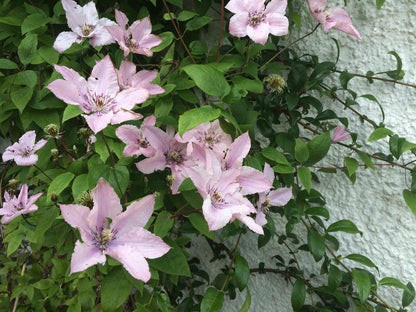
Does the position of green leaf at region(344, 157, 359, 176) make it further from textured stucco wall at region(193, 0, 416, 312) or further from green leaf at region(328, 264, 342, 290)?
green leaf at region(328, 264, 342, 290)

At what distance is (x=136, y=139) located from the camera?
0.69m

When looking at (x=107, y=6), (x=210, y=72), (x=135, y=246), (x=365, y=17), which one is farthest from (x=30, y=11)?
(x=365, y=17)

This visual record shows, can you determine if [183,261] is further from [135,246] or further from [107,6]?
[107,6]

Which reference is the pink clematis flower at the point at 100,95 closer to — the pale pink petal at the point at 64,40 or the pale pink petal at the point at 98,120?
the pale pink petal at the point at 98,120

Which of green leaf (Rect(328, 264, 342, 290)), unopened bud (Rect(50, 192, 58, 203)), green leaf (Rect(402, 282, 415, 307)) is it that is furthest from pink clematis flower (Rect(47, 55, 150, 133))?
green leaf (Rect(402, 282, 415, 307))

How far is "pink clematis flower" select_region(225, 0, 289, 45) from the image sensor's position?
653 mm

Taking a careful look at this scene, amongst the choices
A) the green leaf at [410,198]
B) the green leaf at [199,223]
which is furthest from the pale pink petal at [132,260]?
the green leaf at [410,198]

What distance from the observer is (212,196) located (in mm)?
567

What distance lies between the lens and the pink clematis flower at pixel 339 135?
0.87 metres

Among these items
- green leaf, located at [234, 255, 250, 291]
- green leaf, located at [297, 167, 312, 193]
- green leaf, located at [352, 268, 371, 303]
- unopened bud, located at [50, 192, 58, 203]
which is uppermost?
green leaf, located at [297, 167, 312, 193]

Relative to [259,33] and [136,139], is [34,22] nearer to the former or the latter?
[136,139]

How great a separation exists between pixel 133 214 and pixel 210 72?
0.86 feet

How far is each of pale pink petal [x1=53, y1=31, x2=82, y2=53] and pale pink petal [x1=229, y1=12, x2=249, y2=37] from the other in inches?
13.8

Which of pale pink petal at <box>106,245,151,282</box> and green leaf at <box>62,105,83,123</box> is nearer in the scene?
pale pink petal at <box>106,245,151,282</box>
